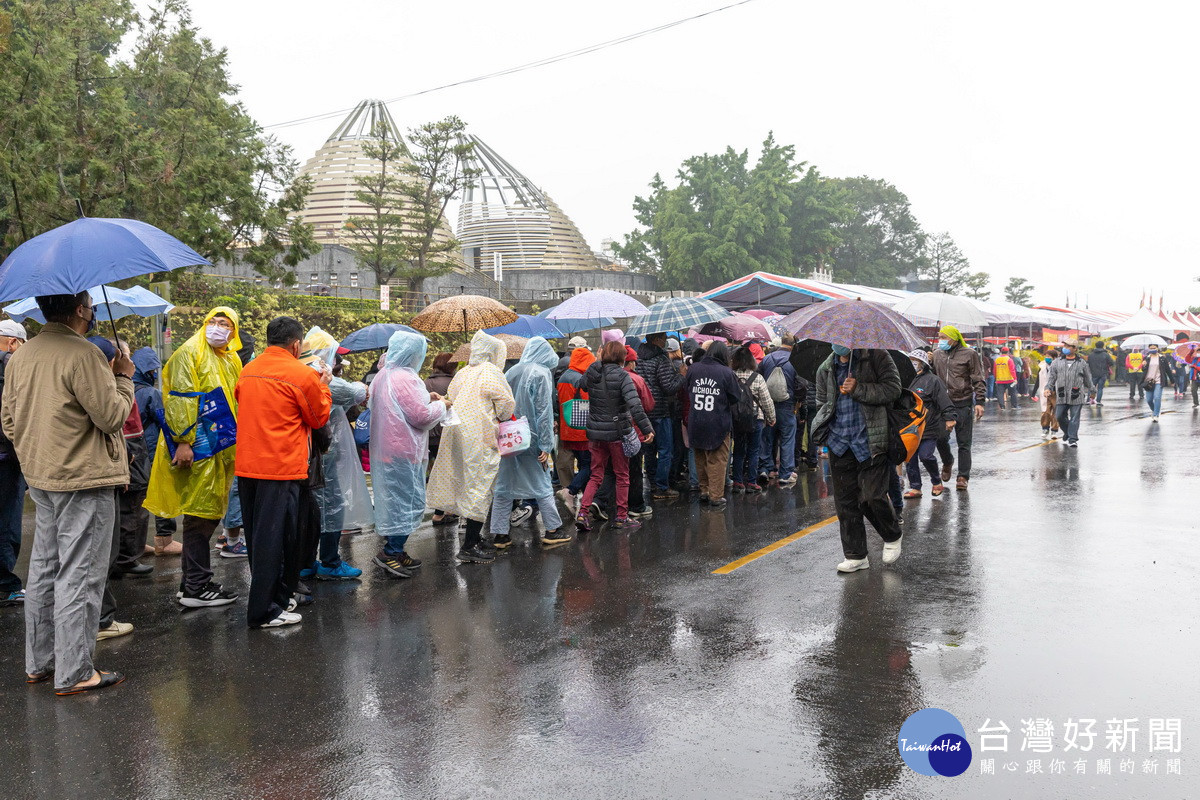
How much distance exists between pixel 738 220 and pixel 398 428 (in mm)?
45802

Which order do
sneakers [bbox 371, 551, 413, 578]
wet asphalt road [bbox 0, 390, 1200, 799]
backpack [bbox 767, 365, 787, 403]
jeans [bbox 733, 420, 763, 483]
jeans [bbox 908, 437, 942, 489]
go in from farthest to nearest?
backpack [bbox 767, 365, 787, 403] → jeans [bbox 733, 420, 763, 483] → jeans [bbox 908, 437, 942, 489] → sneakers [bbox 371, 551, 413, 578] → wet asphalt road [bbox 0, 390, 1200, 799]

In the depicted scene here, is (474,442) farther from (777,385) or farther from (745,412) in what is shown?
(777,385)

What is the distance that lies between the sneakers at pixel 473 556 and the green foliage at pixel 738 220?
→ 1729 inches

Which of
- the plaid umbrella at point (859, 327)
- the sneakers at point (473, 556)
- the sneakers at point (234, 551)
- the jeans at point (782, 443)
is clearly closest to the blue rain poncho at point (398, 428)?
the sneakers at point (473, 556)

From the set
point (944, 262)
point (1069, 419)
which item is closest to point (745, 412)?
point (1069, 419)

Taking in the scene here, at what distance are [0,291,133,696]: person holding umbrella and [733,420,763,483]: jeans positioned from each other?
6.86m

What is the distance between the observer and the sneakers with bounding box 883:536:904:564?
6574mm

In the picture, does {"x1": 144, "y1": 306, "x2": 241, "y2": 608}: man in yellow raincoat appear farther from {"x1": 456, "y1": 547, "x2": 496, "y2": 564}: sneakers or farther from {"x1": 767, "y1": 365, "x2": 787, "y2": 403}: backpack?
{"x1": 767, "y1": 365, "x2": 787, "y2": 403}: backpack

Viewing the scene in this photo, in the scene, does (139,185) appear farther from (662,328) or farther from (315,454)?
(315,454)

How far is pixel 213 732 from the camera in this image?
402cm

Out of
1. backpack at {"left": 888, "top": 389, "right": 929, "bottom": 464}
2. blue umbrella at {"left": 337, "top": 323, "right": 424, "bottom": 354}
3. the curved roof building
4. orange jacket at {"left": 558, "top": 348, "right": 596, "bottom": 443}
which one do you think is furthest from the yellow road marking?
the curved roof building

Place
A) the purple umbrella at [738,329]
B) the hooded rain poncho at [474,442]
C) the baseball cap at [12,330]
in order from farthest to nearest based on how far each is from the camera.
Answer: the purple umbrella at [738,329], the hooded rain poncho at [474,442], the baseball cap at [12,330]

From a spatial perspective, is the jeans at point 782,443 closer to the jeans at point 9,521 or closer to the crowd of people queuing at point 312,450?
the crowd of people queuing at point 312,450

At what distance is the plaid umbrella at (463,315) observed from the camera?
9.64 m
